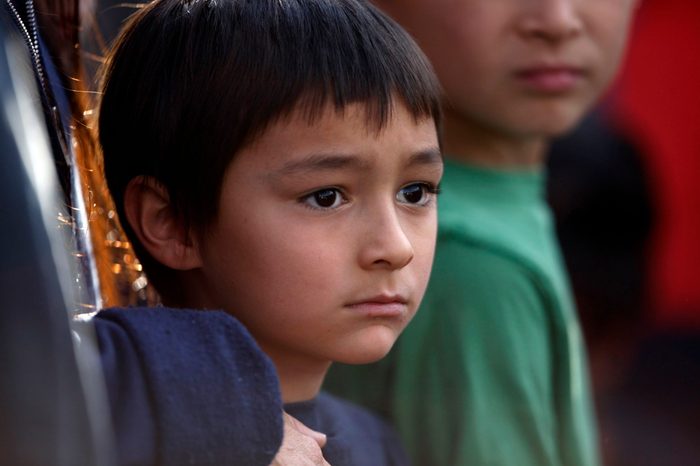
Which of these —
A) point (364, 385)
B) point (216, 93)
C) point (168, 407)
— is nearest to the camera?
point (168, 407)

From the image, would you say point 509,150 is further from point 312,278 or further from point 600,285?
point 600,285

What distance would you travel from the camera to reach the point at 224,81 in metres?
0.87

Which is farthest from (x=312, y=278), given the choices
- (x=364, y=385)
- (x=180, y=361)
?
(x=364, y=385)

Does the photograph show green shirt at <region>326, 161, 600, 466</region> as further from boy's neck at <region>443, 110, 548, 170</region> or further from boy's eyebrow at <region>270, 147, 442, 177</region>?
boy's eyebrow at <region>270, 147, 442, 177</region>

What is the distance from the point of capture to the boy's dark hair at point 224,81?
0.87 meters

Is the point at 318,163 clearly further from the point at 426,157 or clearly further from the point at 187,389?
the point at 187,389

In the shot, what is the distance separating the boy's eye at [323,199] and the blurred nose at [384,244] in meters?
0.03

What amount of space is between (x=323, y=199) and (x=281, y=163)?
0.14 feet

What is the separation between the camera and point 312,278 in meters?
0.88

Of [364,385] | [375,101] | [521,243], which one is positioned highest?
[375,101]

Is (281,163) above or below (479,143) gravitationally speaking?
above

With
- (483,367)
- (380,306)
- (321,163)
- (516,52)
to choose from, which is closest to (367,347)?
(380,306)

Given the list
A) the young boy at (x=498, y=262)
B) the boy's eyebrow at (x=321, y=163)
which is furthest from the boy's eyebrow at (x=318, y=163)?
the young boy at (x=498, y=262)

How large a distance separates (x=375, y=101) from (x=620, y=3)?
2.06ft
